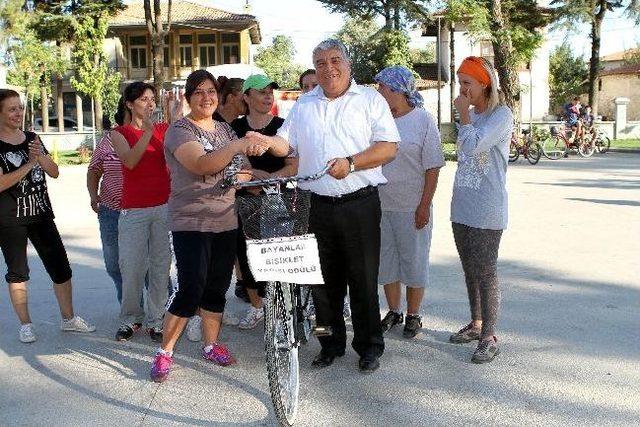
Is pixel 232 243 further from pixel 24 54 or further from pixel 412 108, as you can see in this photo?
pixel 24 54

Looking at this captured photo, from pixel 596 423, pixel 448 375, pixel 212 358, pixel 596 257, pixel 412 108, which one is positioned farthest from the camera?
pixel 596 257

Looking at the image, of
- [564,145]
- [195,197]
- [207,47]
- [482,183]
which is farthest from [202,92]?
[207,47]

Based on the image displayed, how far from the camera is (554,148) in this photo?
78.2 ft

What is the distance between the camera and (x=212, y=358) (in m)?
4.88

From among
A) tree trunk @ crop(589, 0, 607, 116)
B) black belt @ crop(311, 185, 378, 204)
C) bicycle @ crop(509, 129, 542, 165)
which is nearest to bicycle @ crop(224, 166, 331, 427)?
black belt @ crop(311, 185, 378, 204)

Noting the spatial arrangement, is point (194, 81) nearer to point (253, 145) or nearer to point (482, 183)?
point (253, 145)

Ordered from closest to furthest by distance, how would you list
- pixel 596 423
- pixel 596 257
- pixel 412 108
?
pixel 596 423
pixel 412 108
pixel 596 257

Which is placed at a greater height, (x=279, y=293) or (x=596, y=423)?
(x=279, y=293)

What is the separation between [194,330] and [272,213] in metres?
2.05

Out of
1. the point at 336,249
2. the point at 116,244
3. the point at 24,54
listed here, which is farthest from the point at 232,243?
the point at 24,54

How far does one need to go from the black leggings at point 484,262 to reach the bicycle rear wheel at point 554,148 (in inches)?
768

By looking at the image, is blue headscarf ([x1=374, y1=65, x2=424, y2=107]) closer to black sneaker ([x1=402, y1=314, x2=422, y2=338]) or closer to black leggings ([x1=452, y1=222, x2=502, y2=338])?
black leggings ([x1=452, y1=222, x2=502, y2=338])

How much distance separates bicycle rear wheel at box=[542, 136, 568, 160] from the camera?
23531mm

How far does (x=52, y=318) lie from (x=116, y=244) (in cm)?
93
